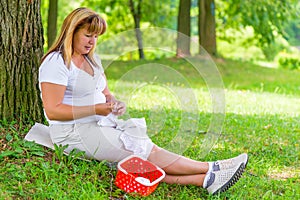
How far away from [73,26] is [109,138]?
754mm

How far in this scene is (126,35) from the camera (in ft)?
12.2

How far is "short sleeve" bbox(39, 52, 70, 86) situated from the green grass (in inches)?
15.9

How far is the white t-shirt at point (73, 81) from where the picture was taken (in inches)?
137

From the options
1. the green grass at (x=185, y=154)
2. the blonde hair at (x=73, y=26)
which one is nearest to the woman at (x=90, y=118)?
the blonde hair at (x=73, y=26)

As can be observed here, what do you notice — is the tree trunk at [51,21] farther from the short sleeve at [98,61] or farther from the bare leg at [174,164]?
the bare leg at [174,164]

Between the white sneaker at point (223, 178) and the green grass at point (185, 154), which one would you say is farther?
the white sneaker at point (223, 178)

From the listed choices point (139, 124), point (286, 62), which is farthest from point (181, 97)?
point (286, 62)

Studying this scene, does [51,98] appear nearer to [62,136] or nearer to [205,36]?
[62,136]

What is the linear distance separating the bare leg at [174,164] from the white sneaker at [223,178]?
3.1 inches

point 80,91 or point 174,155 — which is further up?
point 80,91

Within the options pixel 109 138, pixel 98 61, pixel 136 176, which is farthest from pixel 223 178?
pixel 98 61

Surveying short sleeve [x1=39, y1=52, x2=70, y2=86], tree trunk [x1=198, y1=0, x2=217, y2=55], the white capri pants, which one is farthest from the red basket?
tree trunk [x1=198, y1=0, x2=217, y2=55]

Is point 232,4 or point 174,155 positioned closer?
point 174,155

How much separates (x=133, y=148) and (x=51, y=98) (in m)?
0.62
